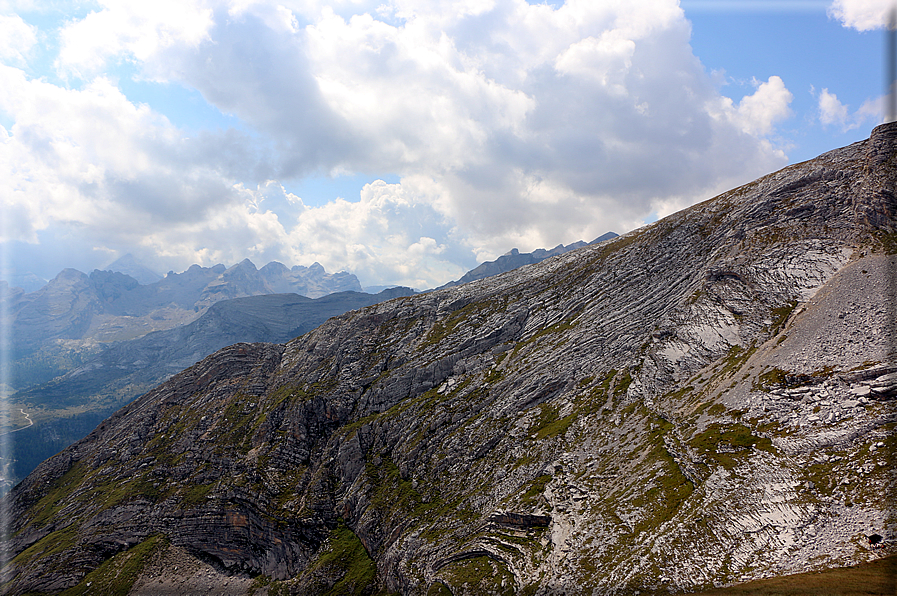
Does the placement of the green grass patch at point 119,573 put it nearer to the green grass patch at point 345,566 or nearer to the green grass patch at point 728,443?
the green grass patch at point 345,566

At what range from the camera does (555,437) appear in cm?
7806

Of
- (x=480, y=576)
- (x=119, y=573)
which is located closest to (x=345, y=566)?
(x=480, y=576)

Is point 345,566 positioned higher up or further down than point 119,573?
higher up

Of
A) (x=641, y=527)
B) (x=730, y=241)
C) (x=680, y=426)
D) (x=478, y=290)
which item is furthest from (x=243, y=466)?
(x=730, y=241)

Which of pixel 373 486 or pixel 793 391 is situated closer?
pixel 793 391

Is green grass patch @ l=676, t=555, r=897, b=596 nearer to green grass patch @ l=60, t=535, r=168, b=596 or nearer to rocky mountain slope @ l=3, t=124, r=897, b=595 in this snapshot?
rocky mountain slope @ l=3, t=124, r=897, b=595

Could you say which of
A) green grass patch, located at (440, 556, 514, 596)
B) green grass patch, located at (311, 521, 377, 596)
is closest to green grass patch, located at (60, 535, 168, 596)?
green grass patch, located at (311, 521, 377, 596)

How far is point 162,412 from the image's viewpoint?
138750 millimetres

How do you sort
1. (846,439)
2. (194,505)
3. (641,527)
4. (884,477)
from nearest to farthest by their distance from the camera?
(884,477), (846,439), (641,527), (194,505)

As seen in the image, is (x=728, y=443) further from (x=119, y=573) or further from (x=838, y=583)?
(x=119, y=573)

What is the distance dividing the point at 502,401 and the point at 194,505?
3570 inches

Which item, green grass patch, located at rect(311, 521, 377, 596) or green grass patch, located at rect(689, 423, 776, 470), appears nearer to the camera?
green grass patch, located at rect(689, 423, 776, 470)

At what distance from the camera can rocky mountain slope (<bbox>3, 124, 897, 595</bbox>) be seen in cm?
4903

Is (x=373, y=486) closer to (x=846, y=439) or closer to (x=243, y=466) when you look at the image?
(x=243, y=466)
